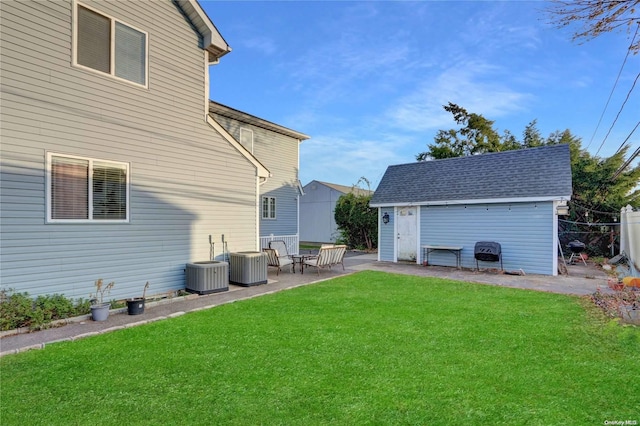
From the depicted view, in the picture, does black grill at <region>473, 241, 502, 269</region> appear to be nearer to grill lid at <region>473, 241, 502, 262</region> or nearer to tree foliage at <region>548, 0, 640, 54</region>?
grill lid at <region>473, 241, 502, 262</region>

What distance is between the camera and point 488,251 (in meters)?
10.5

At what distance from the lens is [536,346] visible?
14.0 feet

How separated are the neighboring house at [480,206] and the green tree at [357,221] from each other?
11.4ft

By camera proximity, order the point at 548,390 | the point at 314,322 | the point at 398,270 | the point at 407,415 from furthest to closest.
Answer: the point at 398,270, the point at 314,322, the point at 548,390, the point at 407,415

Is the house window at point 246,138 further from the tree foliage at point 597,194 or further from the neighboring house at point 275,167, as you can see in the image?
the tree foliage at point 597,194

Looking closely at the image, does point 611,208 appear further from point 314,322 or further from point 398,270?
point 314,322

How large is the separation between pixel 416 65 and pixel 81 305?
12.6 metres

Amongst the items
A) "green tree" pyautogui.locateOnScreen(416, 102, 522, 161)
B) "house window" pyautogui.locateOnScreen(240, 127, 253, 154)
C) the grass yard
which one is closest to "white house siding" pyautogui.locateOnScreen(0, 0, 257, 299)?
the grass yard

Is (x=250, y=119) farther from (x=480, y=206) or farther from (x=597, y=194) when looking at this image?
(x=597, y=194)

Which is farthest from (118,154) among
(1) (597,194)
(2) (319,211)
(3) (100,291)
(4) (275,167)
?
(2) (319,211)

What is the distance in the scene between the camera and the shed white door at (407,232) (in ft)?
42.6

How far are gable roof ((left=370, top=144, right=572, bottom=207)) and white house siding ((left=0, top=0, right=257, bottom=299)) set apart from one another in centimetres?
688

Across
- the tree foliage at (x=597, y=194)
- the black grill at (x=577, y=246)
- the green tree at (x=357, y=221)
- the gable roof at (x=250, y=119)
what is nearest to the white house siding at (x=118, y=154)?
the gable roof at (x=250, y=119)

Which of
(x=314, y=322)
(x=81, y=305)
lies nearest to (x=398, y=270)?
(x=314, y=322)
